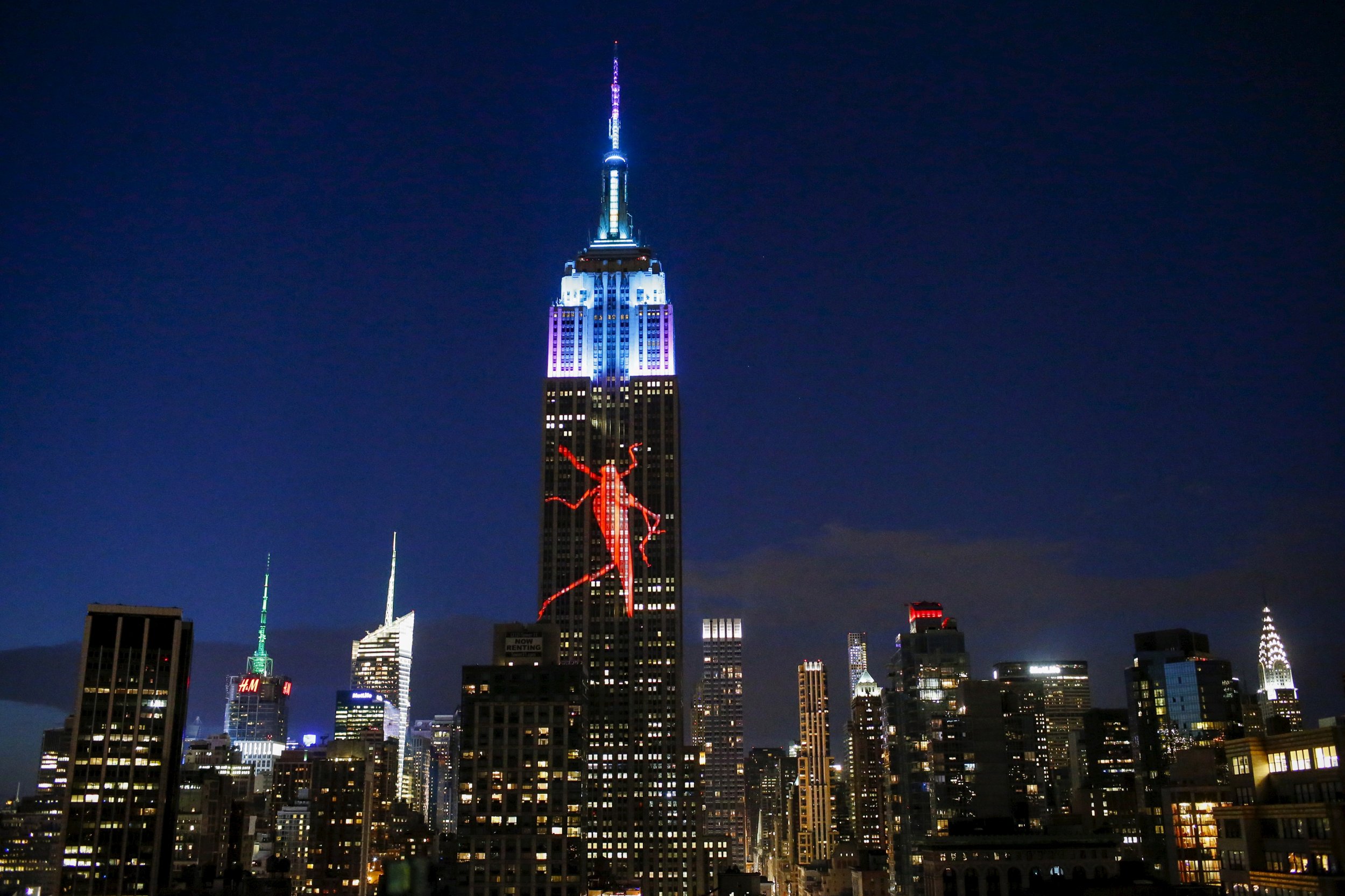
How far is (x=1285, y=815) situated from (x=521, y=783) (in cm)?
9479

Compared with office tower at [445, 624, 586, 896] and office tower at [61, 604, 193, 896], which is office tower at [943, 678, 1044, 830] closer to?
office tower at [445, 624, 586, 896]

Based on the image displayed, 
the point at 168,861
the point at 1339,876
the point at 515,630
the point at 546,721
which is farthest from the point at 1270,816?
the point at 168,861

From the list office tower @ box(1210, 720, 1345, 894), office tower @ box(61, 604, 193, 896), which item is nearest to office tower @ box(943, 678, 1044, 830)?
office tower @ box(1210, 720, 1345, 894)

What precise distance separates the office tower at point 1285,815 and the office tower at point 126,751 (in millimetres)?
147259

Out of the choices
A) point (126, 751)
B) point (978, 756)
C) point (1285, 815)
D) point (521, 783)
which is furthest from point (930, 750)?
point (126, 751)

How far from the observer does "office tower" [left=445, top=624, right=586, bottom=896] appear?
479ft

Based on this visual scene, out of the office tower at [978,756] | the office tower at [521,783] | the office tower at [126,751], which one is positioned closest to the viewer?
the office tower at [521,783]

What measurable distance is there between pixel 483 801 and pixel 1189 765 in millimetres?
86740

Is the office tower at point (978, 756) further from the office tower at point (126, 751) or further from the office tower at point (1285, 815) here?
the office tower at point (126, 751)

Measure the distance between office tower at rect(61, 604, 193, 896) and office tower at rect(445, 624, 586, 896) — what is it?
2055 inches

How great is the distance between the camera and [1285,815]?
86312mm

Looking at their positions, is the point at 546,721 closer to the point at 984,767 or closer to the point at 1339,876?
the point at 984,767

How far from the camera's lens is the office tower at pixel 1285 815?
262 ft

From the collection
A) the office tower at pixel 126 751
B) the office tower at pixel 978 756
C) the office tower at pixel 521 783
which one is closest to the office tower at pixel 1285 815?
the office tower at pixel 521 783
